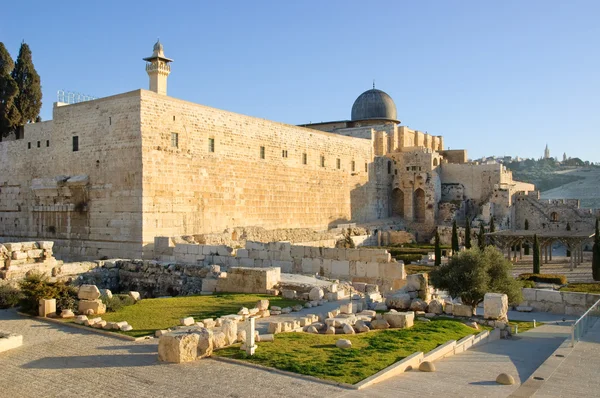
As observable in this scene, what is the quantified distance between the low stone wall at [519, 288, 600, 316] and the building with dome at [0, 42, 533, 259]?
38.5 feet

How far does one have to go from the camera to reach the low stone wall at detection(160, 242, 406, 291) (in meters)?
14.9

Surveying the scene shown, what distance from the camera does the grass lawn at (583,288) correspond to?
1752 centimetres

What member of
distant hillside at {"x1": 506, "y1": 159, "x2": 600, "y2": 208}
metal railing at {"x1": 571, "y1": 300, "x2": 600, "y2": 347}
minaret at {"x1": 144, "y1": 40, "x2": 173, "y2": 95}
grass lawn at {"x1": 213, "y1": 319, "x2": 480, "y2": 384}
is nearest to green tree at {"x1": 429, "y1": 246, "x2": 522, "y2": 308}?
metal railing at {"x1": 571, "y1": 300, "x2": 600, "y2": 347}

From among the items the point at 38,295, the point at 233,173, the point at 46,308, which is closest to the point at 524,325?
the point at 46,308

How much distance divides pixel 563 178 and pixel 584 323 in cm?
8894

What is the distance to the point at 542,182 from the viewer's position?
89.3 metres

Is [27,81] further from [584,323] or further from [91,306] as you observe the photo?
[584,323]

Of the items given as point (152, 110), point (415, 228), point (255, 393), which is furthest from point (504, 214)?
point (255, 393)

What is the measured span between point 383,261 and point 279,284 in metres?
3.20

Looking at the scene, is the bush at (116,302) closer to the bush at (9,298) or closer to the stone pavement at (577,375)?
the bush at (9,298)

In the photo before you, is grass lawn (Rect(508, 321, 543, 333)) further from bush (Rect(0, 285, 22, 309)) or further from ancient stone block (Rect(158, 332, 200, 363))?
bush (Rect(0, 285, 22, 309))

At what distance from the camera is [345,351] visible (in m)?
7.62

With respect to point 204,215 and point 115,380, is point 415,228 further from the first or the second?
point 115,380

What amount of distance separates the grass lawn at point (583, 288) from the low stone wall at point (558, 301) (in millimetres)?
4561
